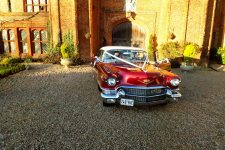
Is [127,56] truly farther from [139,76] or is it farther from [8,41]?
[8,41]

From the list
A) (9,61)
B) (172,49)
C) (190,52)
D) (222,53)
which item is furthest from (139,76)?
(222,53)

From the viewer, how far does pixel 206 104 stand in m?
7.65

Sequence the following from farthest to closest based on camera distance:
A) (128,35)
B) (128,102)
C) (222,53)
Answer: (128,35)
(222,53)
(128,102)

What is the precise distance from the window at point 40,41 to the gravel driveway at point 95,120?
20.2 ft

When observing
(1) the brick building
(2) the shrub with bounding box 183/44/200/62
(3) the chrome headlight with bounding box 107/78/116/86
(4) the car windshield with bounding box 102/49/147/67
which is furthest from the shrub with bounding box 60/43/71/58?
(2) the shrub with bounding box 183/44/200/62

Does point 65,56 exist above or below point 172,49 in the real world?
below

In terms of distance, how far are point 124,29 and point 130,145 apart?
1279 centimetres

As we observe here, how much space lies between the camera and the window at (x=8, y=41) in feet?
50.2

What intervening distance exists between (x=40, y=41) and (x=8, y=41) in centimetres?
236

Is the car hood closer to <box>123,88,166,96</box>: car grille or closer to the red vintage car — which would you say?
the red vintage car

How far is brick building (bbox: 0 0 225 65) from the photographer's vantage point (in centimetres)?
1420

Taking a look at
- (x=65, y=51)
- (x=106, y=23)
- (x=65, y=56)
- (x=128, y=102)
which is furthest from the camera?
(x=106, y=23)

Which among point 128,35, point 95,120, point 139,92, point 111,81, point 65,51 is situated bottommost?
point 95,120

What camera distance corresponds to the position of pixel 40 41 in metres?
15.3
